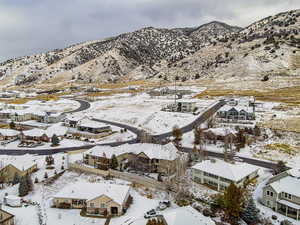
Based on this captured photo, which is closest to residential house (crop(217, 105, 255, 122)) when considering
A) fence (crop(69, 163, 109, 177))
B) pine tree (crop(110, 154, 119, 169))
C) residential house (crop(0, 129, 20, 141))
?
pine tree (crop(110, 154, 119, 169))

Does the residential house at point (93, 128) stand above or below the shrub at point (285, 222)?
above

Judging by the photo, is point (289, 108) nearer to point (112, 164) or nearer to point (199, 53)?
point (112, 164)

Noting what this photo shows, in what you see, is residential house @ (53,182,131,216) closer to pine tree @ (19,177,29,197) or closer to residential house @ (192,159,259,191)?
pine tree @ (19,177,29,197)

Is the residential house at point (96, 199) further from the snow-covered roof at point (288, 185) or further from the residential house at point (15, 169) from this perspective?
the snow-covered roof at point (288, 185)

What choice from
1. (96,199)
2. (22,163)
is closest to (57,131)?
(22,163)

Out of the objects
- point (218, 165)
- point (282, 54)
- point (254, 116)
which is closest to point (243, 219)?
point (218, 165)

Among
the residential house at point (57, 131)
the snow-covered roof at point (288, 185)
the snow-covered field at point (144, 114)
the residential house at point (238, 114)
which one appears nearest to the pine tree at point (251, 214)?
the snow-covered roof at point (288, 185)

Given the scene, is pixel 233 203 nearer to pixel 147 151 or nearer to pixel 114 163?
pixel 147 151
